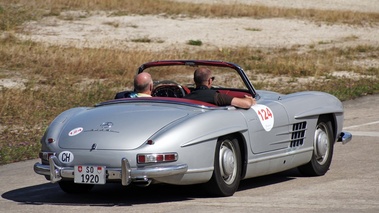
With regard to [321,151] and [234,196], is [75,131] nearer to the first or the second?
[234,196]

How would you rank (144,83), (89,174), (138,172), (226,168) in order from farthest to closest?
(144,83) < (226,168) < (89,174) < (138,172)

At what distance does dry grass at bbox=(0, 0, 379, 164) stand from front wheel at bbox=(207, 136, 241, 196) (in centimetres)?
409

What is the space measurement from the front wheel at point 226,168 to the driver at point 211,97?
1.53 ft

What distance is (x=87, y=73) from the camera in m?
22.7

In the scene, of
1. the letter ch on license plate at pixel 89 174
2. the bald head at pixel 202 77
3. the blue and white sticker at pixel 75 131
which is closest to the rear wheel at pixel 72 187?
the blue and white sticker at pixel 75 131

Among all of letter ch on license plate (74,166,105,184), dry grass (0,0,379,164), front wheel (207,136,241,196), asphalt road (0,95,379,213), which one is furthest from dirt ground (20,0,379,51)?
letter ch on license plate (74,166,105,184)

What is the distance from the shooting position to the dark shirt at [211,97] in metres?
9.91

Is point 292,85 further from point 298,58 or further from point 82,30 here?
point 82,30

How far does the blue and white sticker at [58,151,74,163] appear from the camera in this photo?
910 centimetres

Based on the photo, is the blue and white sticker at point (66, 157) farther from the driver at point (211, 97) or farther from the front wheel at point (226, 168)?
the driver at point (211, 97)

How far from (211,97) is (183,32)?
2698 centimetres

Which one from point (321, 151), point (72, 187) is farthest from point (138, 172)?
point (321, 151)

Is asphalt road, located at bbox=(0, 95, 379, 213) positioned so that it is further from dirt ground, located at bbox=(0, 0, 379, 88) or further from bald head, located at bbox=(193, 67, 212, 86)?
dirt ground, located at bbox=(0, 0, 379, 88)

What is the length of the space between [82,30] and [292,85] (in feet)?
49.2
